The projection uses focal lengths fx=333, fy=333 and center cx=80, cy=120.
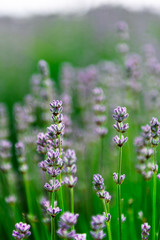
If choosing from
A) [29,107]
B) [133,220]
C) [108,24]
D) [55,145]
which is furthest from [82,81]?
[108,24]

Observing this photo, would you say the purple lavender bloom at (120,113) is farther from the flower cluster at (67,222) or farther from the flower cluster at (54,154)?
the flower cluster at (67,222)

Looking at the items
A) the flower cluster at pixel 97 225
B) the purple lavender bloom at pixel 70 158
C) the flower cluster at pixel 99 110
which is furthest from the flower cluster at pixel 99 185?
the flower cluster at pixel 99 110

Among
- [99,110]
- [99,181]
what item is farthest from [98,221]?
[99,110]

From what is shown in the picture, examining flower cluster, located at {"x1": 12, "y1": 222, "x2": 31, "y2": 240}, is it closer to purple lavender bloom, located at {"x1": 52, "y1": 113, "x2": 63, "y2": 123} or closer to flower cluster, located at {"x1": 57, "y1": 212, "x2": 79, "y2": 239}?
flower cluster, located at {"x1": 57, "y1": 212, "x2": 79, "y2": 239}

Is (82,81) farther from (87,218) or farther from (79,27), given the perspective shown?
(79,27)

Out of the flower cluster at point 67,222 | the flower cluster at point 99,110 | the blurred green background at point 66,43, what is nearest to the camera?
the flower cluster at point 67,222

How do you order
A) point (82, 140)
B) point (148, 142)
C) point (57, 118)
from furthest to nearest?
1. point (82, 140)
2. point (148, 142)
3. point (57, 118)

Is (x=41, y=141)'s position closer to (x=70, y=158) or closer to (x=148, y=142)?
(x=70, y=158)

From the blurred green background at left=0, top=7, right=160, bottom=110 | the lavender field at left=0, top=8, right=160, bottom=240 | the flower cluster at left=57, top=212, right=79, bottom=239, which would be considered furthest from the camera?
the blurred green background at left=0, top=7, right=160, bottom=110

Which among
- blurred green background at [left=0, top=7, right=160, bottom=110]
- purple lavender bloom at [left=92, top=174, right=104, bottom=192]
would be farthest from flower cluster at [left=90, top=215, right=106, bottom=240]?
blurred green background at [left=0, top=7, right=160, bottom=110]
